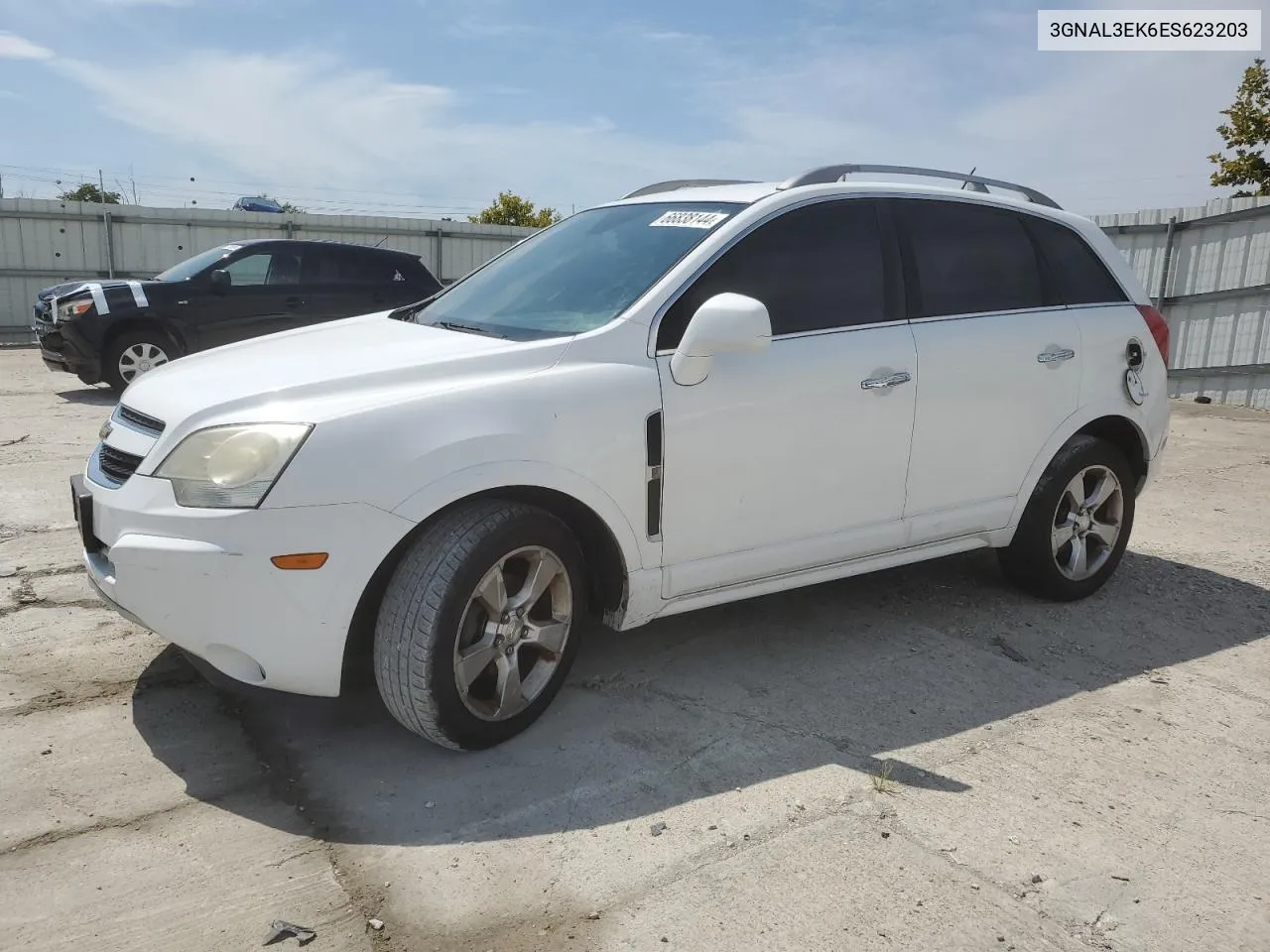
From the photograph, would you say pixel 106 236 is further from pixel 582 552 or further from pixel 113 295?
pixel 582 552

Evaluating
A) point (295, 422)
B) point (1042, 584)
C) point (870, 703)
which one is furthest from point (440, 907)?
point (1042, 584)

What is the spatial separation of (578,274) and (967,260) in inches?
65.2

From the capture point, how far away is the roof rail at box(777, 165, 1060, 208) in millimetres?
3887

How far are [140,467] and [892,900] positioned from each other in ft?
7.75

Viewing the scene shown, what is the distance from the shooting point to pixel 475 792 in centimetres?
294

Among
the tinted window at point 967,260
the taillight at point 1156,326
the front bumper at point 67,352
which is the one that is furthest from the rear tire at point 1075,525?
the front bumper at point 67,352

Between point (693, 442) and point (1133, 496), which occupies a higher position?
point (693, 442)

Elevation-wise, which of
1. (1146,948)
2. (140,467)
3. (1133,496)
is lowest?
(1146,948)

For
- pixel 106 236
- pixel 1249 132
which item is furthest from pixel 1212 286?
pixel 106 236

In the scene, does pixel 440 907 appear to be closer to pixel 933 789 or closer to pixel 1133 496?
pixel 933 789

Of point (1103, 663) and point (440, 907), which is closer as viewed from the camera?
point (440, 907)

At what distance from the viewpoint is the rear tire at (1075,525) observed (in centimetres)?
444

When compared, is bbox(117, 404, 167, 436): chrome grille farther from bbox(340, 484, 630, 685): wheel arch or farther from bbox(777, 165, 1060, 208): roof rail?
bbox(777, 165, 1060, 208): roof rail

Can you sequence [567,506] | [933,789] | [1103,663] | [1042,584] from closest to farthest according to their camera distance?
[933,789], [567,506], [1103,663], [1042,584]
